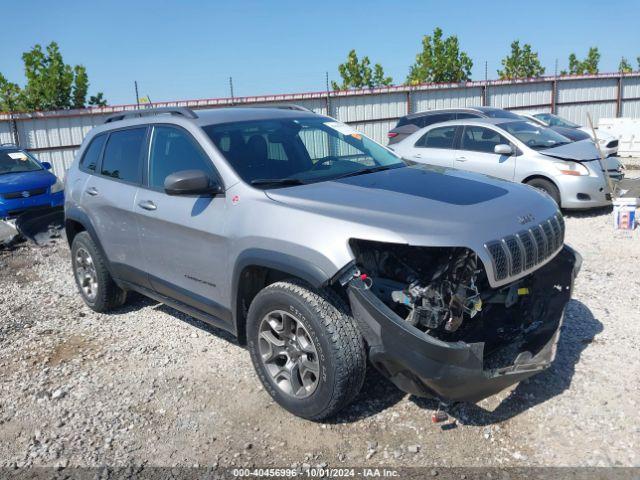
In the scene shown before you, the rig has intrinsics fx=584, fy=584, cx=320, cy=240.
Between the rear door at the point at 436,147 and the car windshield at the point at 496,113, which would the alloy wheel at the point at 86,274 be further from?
the car windshield at the point at 496,113

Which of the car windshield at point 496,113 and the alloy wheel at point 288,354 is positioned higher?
the car windshield at point 496,113

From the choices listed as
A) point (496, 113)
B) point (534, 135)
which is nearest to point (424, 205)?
point (534, 135)

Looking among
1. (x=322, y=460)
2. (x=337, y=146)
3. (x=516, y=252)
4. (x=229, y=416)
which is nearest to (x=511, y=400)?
(x=516, y=252)

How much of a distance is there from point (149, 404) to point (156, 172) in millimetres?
1778

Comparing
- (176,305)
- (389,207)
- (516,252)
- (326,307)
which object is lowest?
(176,305)

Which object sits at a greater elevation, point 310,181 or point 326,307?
point 310,181

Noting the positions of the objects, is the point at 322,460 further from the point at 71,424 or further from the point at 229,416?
the point at 71,424

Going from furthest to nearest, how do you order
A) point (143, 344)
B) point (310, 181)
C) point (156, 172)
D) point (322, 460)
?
1. point (143, 344)
2. point (156, 172)
3. point (310, 181)
4. point (322, 460)

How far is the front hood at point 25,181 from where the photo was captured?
1059 centimetres

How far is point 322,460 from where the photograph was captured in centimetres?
Result: 331

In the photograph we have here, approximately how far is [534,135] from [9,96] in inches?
655

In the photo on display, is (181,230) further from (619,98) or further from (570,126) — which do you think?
(619,98)

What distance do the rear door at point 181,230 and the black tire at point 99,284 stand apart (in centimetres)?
96

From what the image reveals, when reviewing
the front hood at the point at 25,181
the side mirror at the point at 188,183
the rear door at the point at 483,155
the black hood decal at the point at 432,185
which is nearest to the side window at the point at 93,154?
the side mirror at the point at 188,183
